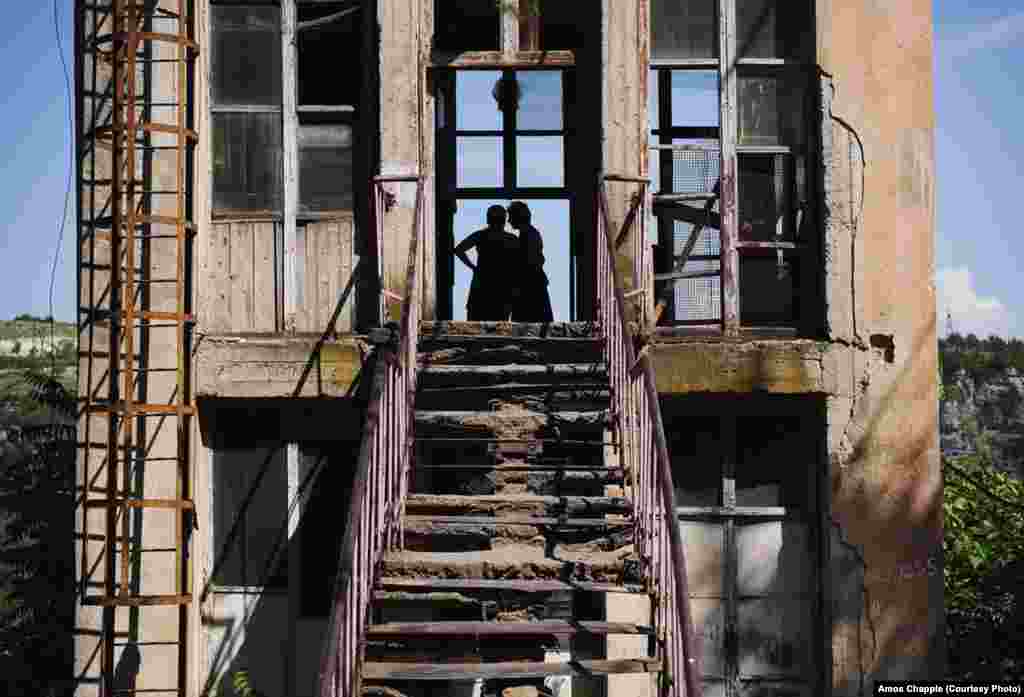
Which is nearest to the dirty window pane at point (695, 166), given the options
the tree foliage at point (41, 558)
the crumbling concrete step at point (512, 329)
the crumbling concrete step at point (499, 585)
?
the crumbling concrete step at point (512, 329)

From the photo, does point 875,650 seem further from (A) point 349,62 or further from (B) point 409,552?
(A) point 349,62

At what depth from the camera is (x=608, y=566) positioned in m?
7.70

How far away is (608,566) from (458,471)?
1.73 m

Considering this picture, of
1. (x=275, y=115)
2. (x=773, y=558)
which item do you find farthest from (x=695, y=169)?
(x=275, y=115)

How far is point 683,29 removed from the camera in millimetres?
10422

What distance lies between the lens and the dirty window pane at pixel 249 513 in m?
9.97

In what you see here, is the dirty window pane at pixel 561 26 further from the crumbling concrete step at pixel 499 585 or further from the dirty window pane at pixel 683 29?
the crumbling concrete step at pixel 499 585

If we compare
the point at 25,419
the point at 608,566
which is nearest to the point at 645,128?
the point at 608,566

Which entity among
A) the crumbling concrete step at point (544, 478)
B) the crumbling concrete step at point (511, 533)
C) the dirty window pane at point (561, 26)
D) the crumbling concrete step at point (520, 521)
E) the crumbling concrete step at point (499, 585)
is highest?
the dirty window pane at point (561, 26)

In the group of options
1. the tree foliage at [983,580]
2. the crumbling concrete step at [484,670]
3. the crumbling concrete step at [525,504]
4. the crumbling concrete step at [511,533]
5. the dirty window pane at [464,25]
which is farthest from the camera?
the dirty window pane at [464,25]

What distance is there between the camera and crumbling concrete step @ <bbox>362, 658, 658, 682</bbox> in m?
6.98

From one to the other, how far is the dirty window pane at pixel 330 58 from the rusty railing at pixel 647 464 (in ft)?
7.25

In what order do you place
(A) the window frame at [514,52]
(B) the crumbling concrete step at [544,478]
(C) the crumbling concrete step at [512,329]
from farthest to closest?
(A) the window frame at [514,52], (C) the crumbling concrete step at [512,329], (B) the crumbling concrete step at [544,478]

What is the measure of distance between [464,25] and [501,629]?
24.3 feet
